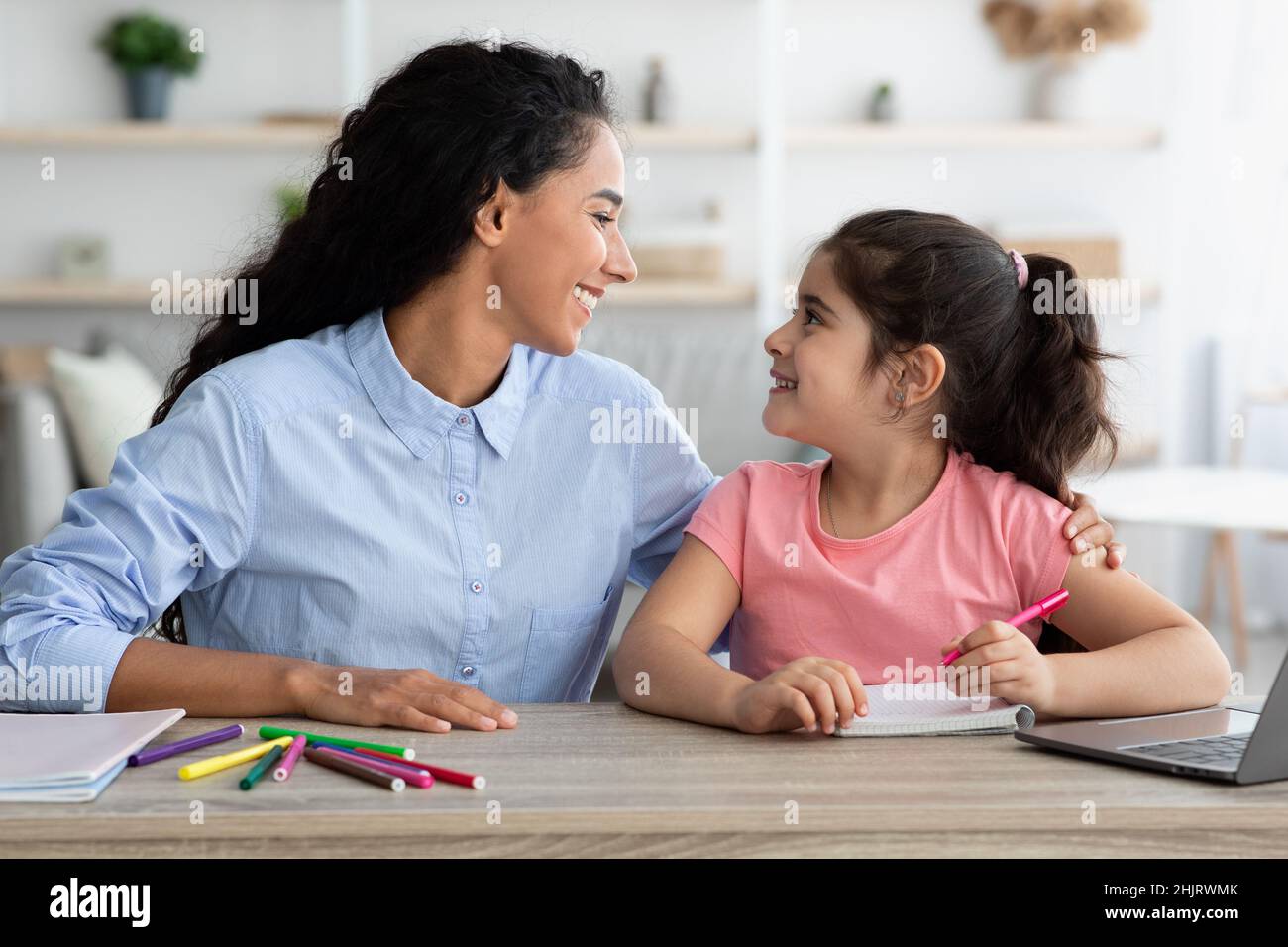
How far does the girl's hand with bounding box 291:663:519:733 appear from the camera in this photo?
3.51 feet

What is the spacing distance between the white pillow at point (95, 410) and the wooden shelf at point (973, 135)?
7.52 feet

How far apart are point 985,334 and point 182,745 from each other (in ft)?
2.90

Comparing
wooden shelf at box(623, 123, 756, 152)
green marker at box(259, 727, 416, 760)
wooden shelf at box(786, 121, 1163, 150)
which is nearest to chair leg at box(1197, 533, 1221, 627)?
wooden shelf at box(786, 121, 1163, 150)

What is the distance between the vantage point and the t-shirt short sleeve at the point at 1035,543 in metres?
1.29

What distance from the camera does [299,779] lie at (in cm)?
92

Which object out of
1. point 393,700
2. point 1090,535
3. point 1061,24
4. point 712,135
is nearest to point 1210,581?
point 1061,24

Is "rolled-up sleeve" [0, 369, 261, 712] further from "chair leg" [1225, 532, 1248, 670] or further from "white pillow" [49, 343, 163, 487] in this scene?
"chair leg" [1225, 532, 1248, 670]

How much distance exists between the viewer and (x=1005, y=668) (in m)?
1.10

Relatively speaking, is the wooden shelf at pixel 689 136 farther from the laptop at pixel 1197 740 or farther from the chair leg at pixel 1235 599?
the laptop at pixel 1197 740

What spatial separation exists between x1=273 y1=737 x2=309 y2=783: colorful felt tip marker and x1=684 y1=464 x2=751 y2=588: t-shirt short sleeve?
0.50m

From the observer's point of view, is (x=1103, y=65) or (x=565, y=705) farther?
(x=1103, y=65)

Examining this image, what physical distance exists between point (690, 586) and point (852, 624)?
0.16 metres

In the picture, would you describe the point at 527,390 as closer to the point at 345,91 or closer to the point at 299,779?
the point at 299,779

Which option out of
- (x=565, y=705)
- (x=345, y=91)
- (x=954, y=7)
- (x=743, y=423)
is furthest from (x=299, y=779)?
(x=954, y=7)
